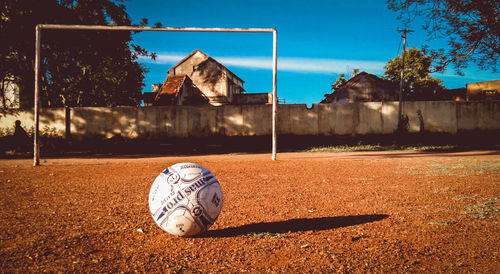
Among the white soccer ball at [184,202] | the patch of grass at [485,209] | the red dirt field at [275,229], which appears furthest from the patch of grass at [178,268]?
the patch of grass at [485,209]

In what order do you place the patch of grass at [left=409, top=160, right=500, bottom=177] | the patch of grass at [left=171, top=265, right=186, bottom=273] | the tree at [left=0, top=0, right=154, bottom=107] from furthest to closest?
the tree at [left=0, top=0, right=154, bottom=107], the patch of grass at [left=409, top=160, right=500, bottom=177], the patch of grass at [left=171, top=265, right=186, bottom=273]

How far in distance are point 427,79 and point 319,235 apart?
138ft

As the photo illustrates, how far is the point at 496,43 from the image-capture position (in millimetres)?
9133

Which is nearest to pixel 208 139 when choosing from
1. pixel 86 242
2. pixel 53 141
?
pixel 53 141

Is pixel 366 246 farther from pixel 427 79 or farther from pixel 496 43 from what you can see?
pixel 427 79

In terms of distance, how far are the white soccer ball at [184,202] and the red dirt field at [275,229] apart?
0.21 metres

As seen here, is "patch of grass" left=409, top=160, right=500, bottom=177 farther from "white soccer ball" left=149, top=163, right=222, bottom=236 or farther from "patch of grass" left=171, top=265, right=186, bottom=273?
"patch of grass" left=171, top=265, right=186, bottom=273

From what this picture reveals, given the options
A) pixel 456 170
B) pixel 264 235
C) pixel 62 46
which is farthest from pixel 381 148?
pixel 62 46

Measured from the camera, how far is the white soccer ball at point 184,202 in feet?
10.5

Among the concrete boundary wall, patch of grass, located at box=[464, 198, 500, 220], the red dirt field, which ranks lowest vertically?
the red dirt field

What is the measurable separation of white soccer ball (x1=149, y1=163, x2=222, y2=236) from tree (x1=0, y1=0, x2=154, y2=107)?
16.5m

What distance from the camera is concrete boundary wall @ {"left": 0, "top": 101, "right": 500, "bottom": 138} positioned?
701 inches

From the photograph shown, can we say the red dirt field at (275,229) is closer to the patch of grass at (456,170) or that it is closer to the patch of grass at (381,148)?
the patch of grass at (456,170)

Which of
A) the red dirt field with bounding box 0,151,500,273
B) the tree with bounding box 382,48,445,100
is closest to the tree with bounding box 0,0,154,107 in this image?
the red dirt field with bounding box 0,151,500,273
